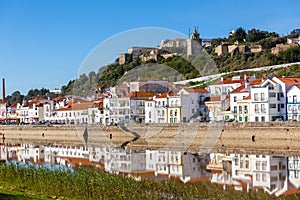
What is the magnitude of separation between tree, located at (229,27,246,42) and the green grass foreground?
122 metres

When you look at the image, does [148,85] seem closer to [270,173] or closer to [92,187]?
[92,187]

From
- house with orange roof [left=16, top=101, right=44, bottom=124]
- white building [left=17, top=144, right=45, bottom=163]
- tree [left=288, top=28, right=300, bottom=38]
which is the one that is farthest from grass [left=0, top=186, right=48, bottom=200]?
tree [left=288, top=28, right=300, bottom=38]

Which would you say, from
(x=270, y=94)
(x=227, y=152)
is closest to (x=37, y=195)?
(x=227, y=152)

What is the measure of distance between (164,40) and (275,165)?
14.5 meters

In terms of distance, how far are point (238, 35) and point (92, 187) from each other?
130m

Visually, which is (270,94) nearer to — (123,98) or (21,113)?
(123,98)

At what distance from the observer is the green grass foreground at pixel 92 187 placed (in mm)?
16688

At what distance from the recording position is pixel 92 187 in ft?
56.7

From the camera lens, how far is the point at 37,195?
1814 centimetres

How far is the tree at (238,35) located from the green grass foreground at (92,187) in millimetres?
121644

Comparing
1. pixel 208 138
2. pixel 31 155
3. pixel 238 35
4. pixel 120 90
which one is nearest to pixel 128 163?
pixel 208 138

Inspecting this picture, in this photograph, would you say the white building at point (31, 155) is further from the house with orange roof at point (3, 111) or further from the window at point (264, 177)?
the house with orange roof at point (3, 111)

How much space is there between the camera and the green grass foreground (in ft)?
54.7

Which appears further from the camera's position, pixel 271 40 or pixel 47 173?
pixel 271 40
